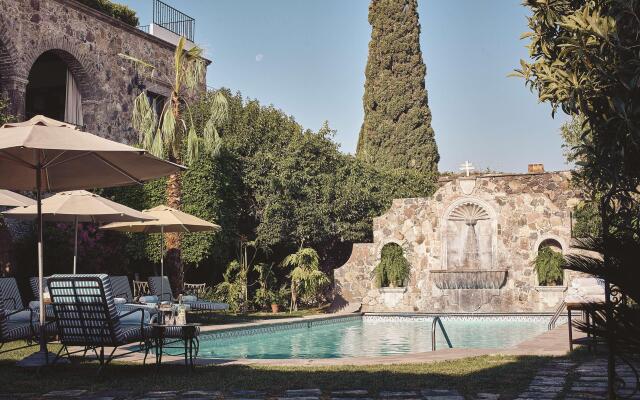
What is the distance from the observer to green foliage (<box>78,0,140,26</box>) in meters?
20.2

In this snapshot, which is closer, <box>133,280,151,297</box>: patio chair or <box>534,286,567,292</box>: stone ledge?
<box>133,280,151,297</box>: patio chair

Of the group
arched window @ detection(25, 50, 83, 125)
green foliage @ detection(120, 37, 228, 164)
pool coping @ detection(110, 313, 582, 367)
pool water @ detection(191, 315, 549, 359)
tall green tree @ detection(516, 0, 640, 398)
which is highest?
arched window @ detection(25, 50, 83, 125)

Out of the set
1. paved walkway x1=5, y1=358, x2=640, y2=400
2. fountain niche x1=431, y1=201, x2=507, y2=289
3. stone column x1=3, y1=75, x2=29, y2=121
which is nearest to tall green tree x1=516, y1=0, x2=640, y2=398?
paved walkway x1=5, y1=358, x2=640, y2=400

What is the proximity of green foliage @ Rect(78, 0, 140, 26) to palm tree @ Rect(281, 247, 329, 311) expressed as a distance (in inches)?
320

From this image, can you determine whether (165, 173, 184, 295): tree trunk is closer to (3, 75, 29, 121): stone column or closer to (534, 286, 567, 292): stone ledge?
(3, 75, 29, 121): stone column

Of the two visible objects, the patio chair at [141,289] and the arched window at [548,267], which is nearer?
the patio chair at [141,289]

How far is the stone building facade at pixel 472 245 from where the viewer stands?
20.6 m

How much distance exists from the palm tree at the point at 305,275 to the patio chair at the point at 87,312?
1184cm

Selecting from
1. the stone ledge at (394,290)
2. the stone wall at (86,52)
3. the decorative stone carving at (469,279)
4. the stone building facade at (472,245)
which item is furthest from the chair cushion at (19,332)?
the decorative stone carving at (469,279)

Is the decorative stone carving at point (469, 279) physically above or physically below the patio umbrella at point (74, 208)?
below

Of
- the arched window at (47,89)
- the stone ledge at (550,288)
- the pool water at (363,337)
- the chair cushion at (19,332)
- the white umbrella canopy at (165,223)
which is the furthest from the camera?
the arched window at (47,89)

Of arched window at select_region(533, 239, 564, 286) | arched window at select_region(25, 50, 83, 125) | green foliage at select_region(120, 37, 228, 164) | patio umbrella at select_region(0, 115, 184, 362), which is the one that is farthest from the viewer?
arched window at select_region(25, 50, 83, 125)

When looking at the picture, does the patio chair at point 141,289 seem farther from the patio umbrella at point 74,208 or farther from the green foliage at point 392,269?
the green foliage at point 392,269

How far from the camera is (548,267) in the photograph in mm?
20109
